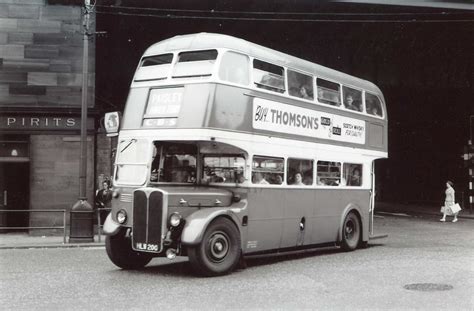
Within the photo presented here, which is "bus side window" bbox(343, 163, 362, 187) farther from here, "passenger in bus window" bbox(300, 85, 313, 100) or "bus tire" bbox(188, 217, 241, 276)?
"bus tire" bbox(188, 217, 241, 276)

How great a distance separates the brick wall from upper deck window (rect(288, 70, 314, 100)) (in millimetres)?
9300

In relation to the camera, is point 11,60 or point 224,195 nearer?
point 224,195

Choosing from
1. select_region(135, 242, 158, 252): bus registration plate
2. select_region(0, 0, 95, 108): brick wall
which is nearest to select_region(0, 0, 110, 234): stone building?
select_region(0, 0, 95, 108): brick wall

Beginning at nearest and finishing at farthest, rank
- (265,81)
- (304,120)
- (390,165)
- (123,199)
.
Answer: (123,199) → (265,81) → (304,120) → (390,165)

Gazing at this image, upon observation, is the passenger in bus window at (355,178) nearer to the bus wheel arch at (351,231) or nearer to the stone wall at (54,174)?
the bus wheel arch at (351,231)

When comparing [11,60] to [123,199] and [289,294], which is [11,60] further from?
[289,294]

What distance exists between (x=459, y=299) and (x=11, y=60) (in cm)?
1633

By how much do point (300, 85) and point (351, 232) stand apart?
4147 millimetres

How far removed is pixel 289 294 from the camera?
360 inches

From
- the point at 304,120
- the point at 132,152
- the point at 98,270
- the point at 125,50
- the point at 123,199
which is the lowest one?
the point at 98,270

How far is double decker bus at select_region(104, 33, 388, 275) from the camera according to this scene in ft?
35.9

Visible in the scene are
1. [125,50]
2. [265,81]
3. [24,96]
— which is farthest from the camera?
[125,50]

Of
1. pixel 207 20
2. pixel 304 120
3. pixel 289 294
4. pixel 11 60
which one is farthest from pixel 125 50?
pixel 289 294

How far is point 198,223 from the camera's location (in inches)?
420
